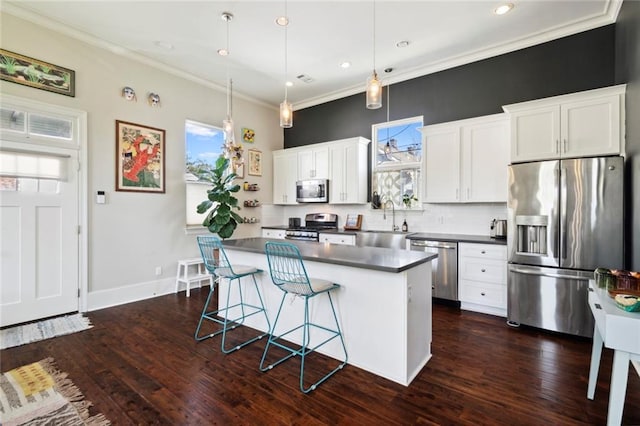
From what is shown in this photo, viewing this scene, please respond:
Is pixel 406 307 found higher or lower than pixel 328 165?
lower

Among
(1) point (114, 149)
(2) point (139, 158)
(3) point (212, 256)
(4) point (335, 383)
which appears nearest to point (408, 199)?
(3) point (212, 256)

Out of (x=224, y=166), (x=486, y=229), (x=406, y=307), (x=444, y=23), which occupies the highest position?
(x=444, y=23)

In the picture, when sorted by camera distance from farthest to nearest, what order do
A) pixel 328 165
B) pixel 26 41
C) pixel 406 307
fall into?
pixel 328 165 < pixel 26 41 < pixel 406 307

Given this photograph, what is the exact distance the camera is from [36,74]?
135 inches

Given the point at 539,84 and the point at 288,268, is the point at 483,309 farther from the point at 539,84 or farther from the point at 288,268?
the point at 539,84

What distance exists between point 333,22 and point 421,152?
7.39ft

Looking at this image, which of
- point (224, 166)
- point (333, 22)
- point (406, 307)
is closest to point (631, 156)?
point (406, 307)

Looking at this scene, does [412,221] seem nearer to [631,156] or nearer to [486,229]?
[486,229]

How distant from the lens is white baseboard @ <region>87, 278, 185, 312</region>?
3900 millimetres

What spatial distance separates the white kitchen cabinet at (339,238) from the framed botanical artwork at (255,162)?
1962 mm

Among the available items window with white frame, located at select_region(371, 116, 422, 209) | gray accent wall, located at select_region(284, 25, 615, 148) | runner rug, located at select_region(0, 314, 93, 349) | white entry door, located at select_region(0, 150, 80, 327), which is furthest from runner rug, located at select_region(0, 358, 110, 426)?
gray accent wall, located at select_region(284, 25, 615, 148)

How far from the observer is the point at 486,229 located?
4176 mm

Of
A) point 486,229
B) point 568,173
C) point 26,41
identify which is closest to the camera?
point 568,173

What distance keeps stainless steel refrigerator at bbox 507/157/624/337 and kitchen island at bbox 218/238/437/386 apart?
1.46 metres
